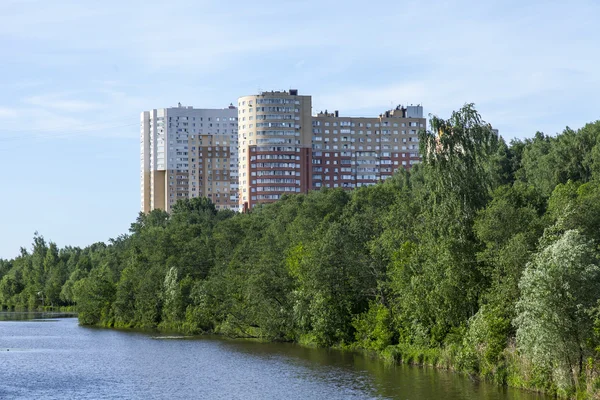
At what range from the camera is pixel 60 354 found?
8438 cm

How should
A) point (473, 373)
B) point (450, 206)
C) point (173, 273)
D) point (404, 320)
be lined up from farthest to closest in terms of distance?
point (173, 273), point (404, 320), point (450, 206), point (473, 373)

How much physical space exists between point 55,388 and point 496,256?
3163 centimetres

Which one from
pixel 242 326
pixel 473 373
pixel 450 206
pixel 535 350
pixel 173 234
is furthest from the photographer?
pixel 173 234

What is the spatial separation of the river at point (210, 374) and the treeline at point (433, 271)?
2.89 m

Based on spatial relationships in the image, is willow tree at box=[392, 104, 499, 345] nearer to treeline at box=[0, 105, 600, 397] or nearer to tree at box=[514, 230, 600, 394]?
treeline at box=[0, 105, 600, 397]

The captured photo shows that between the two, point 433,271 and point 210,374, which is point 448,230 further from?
point 210,374

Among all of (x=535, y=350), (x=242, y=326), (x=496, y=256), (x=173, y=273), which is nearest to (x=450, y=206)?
(x=496, y=256)

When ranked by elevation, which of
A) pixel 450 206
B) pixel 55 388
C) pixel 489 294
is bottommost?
pixel 55 388

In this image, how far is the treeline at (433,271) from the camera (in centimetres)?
4869

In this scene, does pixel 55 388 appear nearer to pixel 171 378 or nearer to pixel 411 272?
pixel 171 378

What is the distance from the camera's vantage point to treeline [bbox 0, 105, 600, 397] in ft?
160

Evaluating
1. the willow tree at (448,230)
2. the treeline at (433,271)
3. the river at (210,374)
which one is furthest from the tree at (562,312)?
the willow tree at (448,230)

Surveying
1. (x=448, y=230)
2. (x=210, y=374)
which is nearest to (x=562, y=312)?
(x=448, y=230)

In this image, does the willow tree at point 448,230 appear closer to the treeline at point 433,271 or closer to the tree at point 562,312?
the treeline at point 433,271
